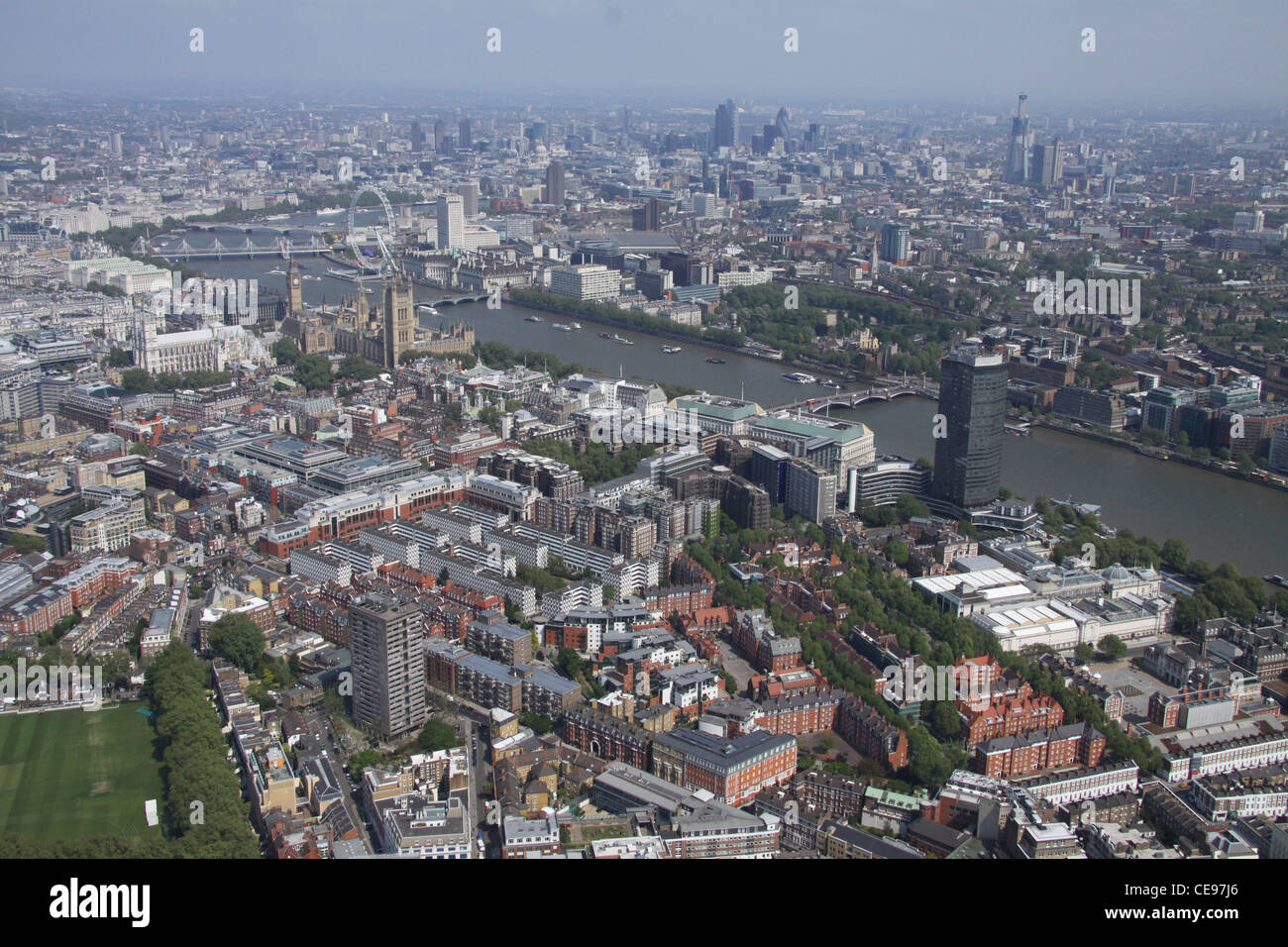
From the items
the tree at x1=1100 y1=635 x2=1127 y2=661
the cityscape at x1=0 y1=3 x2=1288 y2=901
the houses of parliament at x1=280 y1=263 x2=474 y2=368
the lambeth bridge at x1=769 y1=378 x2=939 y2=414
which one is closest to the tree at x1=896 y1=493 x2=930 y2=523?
the cityscape at x1=0 y1=3 x2=1288 y2=901

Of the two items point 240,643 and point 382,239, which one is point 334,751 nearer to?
point 240,643

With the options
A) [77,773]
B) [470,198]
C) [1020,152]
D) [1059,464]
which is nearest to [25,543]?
[77,773]

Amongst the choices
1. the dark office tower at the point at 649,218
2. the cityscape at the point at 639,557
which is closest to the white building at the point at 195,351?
the cityscape at the point at 639,557
